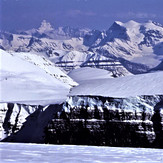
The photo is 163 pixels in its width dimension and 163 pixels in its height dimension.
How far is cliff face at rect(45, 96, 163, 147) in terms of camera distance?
7638cm

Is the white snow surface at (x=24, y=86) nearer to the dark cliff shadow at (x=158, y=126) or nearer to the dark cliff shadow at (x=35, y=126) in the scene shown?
the dark cliff shadow at (x=35, y=126)

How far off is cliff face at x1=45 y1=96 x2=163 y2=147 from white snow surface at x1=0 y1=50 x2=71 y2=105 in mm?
17667

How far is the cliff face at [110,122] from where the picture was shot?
76.4 metres

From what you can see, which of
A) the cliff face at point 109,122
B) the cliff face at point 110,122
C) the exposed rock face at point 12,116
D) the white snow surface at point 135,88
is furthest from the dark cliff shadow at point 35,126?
the white snow surface at point 135,88

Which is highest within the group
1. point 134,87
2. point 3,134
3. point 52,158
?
point 134,87

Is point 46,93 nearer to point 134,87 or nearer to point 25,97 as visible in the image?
point 25,97

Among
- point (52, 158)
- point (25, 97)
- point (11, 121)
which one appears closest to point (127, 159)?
point (52, 158)

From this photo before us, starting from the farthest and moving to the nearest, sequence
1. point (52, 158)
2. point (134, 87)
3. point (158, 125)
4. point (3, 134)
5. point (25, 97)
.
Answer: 1. point (25, 97)
2. point (134, 87)
3. point (3, 134)
4. point (158, 125)
5. point (52, 158)

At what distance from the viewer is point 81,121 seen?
258 ft

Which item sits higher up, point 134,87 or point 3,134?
point 134,87

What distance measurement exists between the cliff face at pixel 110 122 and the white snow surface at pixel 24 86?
17667 millimetres

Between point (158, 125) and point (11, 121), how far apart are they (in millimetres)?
29032

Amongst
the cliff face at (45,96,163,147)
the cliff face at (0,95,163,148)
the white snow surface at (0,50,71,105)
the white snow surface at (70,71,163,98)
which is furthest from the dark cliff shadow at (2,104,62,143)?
the white snow surface at (70,71,163,98)

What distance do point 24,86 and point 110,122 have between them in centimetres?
5232
